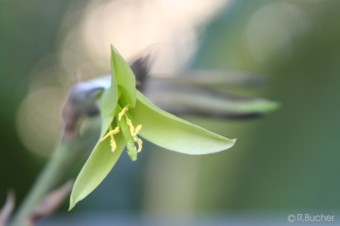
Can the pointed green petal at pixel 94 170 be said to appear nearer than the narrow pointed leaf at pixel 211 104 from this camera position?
Yes

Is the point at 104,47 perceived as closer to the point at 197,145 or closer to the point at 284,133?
the point at 284,133

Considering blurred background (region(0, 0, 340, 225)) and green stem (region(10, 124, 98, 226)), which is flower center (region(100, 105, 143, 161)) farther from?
blurred background (region(0, 0, 340, 225))

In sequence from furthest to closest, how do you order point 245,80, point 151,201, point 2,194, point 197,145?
point 2,194, point 151,201, point 245,80, point 197,145

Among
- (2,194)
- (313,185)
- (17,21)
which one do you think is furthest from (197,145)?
(17,21)

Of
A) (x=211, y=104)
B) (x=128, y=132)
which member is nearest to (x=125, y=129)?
(x=128, y=132)

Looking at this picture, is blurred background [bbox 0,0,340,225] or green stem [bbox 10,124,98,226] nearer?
green stem [bbox 10,124,98,226]

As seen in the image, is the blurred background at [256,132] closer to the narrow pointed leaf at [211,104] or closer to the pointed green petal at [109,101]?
the narrow pointed leaf at [211,104]

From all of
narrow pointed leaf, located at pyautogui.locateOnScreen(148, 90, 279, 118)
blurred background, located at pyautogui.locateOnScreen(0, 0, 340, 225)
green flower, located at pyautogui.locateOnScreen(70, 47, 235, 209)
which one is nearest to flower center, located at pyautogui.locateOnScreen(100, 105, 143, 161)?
green flower, located at pyautogui.locateOnScreen(70, 47, 235, 209)

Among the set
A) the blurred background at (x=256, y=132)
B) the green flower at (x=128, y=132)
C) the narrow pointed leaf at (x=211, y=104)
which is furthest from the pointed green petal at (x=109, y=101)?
the blurred background at (x=256, y=132)
